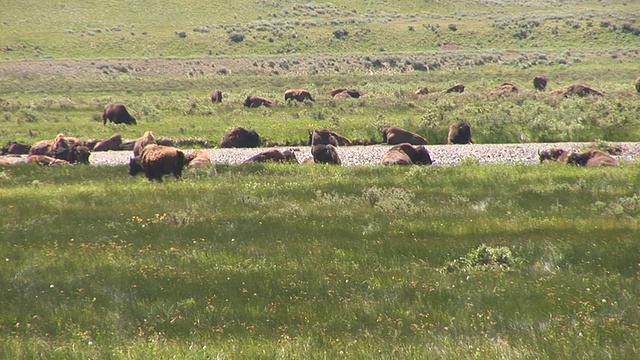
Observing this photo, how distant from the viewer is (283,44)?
10250 cm

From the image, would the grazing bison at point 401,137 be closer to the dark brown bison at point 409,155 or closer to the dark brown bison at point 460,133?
the dark brown bison at point 460,133

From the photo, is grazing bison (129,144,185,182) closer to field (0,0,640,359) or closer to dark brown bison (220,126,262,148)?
field (0,0,640,359)

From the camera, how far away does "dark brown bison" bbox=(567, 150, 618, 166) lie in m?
24.0

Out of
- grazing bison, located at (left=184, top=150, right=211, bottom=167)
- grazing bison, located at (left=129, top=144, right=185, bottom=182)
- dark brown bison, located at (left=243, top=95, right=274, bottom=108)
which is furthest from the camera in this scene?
dark brown bison, located at (left=243, top=95, right=274, bottom=108)

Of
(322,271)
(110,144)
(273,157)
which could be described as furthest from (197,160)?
(322,271)

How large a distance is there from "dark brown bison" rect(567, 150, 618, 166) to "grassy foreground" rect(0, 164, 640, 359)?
493cm

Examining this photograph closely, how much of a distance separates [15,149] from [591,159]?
24795 millimetres

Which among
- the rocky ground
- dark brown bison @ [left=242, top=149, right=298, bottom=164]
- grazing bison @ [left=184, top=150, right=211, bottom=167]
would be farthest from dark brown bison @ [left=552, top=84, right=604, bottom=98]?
grazing bison @ [left=184, top=150, right=211, bottom=167]

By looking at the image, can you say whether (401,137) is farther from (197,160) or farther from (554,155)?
(197,160)

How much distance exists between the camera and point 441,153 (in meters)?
32.3

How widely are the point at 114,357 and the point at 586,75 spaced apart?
7202 centimetres

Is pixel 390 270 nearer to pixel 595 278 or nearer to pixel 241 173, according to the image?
pixel 595 278

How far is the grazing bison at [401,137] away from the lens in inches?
1367

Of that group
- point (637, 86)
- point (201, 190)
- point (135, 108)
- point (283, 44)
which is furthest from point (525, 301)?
point (283, 44)
